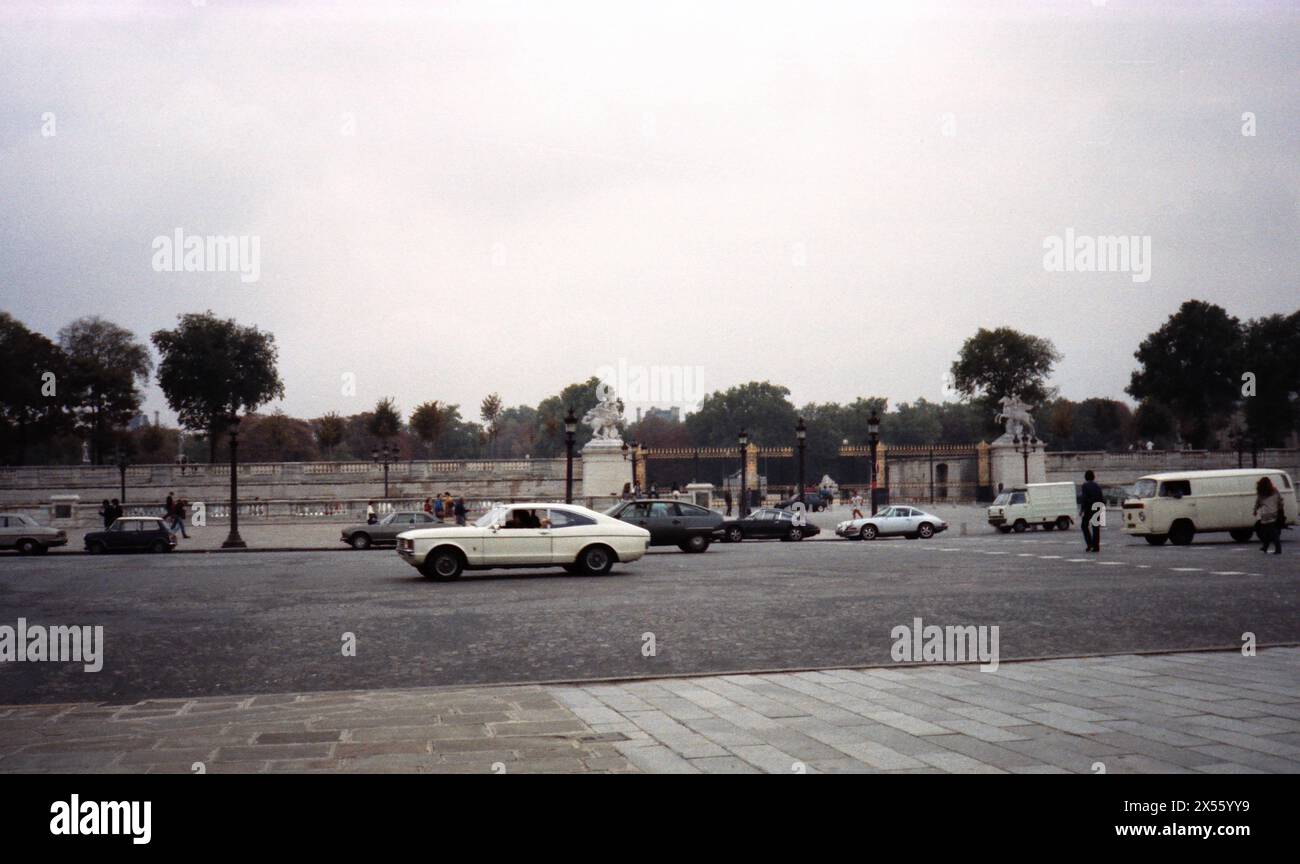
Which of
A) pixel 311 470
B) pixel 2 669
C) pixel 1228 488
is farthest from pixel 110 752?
pixel 311 470

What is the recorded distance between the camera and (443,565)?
17.6 meters

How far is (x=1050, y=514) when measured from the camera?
119ft

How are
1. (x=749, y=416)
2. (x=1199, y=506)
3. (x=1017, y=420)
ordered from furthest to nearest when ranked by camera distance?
(x=749, y=416) < (x=1017, y=420) < (x=1199, y=506)

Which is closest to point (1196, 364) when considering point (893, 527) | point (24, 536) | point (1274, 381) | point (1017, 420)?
point (1274, 381)

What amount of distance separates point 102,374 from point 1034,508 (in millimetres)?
61048

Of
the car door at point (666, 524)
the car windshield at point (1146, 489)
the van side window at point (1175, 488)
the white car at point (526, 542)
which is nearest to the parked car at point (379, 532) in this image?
the car door at point (666, 524)

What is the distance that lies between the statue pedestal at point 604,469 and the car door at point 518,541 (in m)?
33.1

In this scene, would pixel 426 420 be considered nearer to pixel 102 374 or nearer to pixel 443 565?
pixel 102 374

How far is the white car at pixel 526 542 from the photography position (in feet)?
57.4

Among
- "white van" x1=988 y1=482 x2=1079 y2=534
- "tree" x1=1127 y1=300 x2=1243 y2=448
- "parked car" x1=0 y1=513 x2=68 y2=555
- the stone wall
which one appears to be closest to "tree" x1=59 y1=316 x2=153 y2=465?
the stone wall

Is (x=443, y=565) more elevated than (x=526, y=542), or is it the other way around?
(x=526, y=542)

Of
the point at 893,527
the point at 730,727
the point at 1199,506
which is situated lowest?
the point at 893,527

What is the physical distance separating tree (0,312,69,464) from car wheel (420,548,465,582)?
2268 inches
